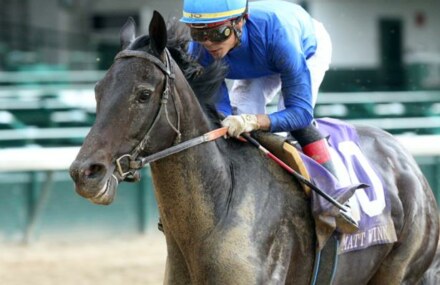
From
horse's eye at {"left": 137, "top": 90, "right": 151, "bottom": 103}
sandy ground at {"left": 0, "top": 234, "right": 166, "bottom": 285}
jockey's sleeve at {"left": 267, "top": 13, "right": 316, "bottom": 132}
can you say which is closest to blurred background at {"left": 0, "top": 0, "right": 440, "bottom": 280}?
sandy ground at {"left": 0, "top": 234, "right": 166, "bottom": 285}

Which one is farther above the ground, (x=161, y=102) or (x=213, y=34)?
(x=213, y=34)

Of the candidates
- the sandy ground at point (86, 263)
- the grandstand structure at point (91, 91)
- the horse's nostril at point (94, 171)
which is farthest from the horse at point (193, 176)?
the sandy ground at point (86, 263)

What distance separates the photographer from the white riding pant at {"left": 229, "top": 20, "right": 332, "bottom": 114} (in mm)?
4898

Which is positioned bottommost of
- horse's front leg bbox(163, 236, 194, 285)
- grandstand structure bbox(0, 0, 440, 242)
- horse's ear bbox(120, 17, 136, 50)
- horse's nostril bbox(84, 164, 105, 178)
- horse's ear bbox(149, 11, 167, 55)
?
grandstand structure bbox(0, 0, 440, 242)

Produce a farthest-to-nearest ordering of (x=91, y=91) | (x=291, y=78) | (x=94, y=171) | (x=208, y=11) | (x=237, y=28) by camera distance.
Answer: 1. (x=91, y=91)
2. (x=291, y=78)
3. (x=237, y=28)
4. (x=208, y=11)
5. (x=94, y=171)

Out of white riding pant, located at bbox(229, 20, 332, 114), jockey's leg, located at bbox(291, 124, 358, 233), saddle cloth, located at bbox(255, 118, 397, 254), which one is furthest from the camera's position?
white riding pant, located at bbox(229, 20, 332, 114)

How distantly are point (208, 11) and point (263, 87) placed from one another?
747mm

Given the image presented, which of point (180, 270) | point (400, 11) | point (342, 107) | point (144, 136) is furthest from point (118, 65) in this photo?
point (400, 11)

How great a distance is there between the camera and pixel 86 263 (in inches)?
329

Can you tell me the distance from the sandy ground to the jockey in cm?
329

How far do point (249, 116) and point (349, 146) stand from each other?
81 cm

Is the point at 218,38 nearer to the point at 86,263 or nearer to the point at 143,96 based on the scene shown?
the point at 143,96

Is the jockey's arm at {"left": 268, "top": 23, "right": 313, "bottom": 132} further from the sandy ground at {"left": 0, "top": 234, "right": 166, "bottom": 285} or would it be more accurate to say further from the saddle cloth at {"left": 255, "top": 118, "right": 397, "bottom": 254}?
the sandy ground at {"left": 0, "top": 234, "right": 166, "bottom": 285}

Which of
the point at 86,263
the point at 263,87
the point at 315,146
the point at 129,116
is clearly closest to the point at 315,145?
the point at 315,146
